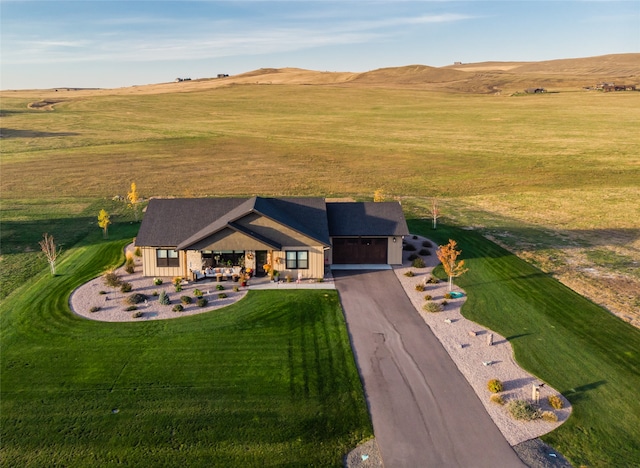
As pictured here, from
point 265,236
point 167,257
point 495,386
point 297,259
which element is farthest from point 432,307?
point 167,257

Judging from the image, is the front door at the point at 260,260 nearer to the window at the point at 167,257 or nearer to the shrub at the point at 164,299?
the window at the point at 167,257

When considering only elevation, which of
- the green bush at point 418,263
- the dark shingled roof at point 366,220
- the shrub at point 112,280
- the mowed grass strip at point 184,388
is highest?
the dark shingled roof at point 366,220

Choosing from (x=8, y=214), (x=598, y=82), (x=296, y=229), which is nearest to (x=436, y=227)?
(x=296, y=229)

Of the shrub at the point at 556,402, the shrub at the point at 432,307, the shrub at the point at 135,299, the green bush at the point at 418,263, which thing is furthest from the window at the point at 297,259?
the shrub at the point at 556,402

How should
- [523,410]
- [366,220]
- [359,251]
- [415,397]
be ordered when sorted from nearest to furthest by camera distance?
[523,410]
[415,397]
[359,251]
[366,220]

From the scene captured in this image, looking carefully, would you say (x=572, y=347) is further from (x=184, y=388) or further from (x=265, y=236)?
(x=265, y=236)

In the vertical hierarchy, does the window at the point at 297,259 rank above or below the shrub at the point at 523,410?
above
